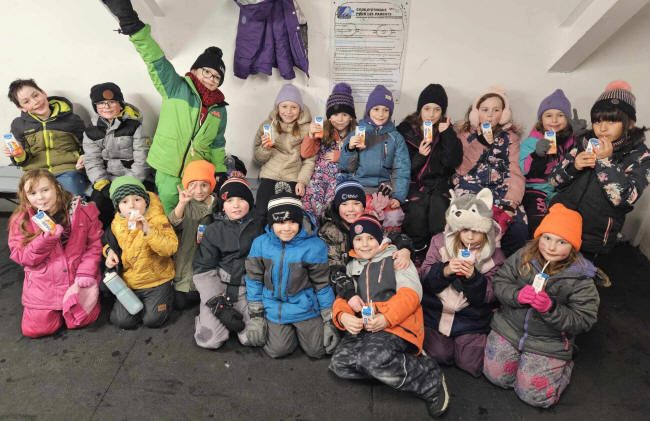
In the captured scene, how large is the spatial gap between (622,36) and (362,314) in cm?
343

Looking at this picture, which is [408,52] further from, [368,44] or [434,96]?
[434,96]

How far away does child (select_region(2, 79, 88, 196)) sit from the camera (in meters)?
3.61

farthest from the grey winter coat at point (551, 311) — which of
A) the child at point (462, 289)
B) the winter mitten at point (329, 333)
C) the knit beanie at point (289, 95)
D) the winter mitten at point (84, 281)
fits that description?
the winter mitten at point (84, 281)

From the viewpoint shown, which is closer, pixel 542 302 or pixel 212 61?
pixel 542 302

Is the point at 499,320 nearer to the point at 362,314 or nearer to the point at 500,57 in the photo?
the point at 362,314

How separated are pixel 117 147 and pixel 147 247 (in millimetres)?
1215

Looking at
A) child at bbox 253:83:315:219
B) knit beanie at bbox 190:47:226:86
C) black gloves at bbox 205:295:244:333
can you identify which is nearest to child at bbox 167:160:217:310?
black gloves at bbox 205:295:244:333

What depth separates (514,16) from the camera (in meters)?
3.54

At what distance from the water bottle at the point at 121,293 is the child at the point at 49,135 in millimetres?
1251

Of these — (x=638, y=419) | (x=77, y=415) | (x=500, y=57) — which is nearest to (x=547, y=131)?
(x=500, y=57)

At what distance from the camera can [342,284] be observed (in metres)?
2.79

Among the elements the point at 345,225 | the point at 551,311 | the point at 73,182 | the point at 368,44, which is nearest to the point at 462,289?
the point at 551,311

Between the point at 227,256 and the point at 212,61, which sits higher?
the point at 212,61

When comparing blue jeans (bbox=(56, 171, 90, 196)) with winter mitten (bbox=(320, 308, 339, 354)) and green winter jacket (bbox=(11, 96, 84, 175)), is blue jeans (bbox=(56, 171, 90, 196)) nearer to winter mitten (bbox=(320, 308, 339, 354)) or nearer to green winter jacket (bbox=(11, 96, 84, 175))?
green winter jacket (bbox=(11, 96, 84, 175))
